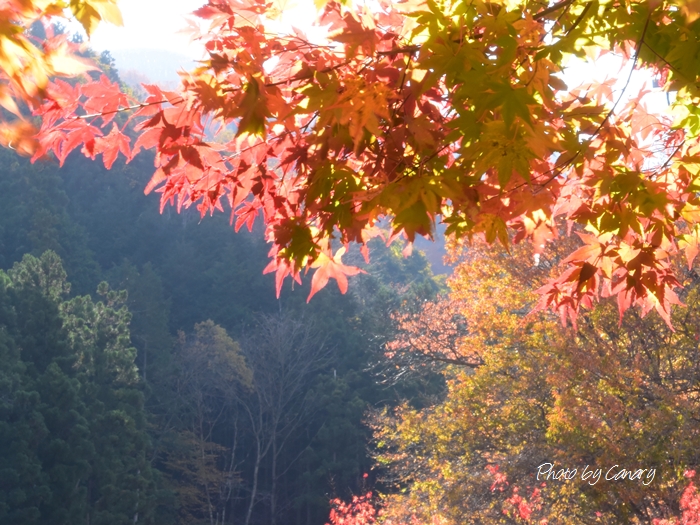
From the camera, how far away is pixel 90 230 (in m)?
21.6

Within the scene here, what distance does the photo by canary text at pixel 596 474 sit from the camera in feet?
18.0

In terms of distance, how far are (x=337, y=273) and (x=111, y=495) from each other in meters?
12.4

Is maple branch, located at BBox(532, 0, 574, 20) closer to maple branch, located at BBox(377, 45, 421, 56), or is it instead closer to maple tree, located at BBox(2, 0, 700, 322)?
maple tree, located at BBox(2, 0, 700, 322)

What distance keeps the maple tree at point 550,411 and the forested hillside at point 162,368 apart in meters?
6.07

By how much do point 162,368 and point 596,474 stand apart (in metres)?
13.5

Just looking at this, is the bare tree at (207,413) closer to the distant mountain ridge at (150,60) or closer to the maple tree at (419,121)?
the maple tree at (419,121)

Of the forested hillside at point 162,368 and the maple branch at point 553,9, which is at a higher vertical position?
the forested hillside at point 162,368

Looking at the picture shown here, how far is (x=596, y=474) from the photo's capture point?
5.76m

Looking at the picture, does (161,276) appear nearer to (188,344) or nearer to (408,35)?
(188,344)

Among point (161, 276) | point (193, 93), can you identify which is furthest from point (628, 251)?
point (161, 276)

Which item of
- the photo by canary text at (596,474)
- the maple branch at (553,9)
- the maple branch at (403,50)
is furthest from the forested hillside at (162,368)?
the maple branch at (553,9)

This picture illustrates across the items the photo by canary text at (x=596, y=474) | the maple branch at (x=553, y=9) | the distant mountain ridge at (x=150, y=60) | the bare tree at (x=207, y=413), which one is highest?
the distant mountain ridge at (x=150, y=60)

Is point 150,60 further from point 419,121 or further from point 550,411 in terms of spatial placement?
point 419,121

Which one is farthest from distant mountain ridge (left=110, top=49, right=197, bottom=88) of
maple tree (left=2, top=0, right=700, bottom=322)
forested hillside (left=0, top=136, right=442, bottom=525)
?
maple tree (left=2, top=0, right=700, bottom=322)
